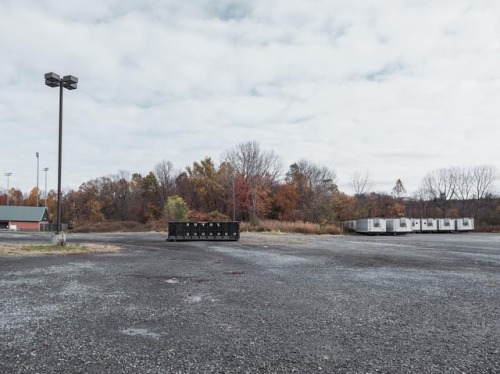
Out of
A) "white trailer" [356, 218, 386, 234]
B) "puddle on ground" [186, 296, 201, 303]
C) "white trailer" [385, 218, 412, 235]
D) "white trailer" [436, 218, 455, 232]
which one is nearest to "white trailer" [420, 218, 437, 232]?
"white trailer" [436, 218, 455, 232]

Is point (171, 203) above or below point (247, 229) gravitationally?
above

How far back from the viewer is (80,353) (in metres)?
3.63

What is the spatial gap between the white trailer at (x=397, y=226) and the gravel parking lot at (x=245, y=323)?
1505 inches

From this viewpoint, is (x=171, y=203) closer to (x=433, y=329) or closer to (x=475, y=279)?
(x=475, y=279)

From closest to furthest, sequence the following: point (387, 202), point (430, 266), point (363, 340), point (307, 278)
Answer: point (363, 340) < point (307, 278) < point (430, 266) < point (387, 202)

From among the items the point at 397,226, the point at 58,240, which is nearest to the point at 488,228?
the point at 397,226

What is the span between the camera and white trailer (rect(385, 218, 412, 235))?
4569cm

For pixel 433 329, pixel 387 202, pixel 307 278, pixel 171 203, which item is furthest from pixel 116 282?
pixel 387 202

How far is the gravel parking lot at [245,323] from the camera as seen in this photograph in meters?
3.46

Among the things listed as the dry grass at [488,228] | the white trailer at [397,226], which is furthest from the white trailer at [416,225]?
the dry grass at [488,228]

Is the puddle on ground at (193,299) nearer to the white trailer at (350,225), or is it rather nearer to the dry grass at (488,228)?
the white trailer at (350,225)

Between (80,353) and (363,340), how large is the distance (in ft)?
9.50

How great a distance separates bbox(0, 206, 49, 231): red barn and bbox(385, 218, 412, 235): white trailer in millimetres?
62084

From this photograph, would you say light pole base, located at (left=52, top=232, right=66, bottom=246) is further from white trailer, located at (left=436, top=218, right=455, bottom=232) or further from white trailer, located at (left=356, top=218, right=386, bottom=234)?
white trailer, located at (left=436, top=218, right=455, bottom=232)
